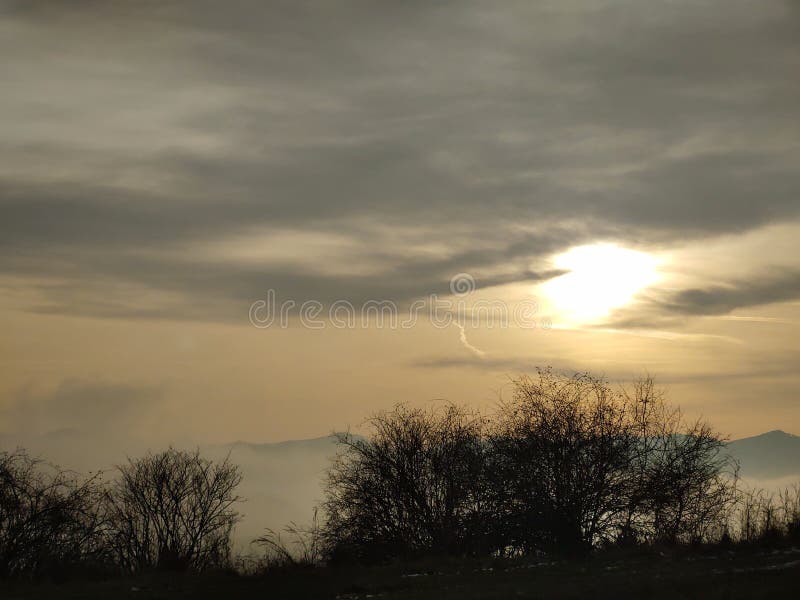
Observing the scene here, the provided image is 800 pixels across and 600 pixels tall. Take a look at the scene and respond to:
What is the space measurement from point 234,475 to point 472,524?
36367 mm

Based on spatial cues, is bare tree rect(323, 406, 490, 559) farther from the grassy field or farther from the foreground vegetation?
the grassy field

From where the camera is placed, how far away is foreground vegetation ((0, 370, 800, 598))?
21.5m

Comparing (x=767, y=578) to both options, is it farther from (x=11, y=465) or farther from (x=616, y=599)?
(x=11, y=465)

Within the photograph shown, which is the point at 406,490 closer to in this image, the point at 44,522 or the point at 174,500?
the point at 44,522

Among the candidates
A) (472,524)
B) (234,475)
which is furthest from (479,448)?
(234,475)

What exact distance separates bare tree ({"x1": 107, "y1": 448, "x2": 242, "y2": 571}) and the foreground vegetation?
60.2 ft

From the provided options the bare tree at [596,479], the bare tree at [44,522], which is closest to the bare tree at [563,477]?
the bare tree at [596,479]

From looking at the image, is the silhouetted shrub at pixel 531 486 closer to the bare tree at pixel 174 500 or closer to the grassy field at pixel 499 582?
the grassy field at pixel 499 582

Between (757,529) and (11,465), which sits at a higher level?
(11,465)

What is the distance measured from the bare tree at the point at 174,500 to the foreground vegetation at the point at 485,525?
18336mm

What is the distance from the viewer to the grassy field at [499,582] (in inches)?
720

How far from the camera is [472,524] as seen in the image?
3759 cm

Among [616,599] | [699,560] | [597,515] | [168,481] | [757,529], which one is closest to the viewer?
[616,599]

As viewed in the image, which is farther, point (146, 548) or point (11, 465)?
point (146, 548)
